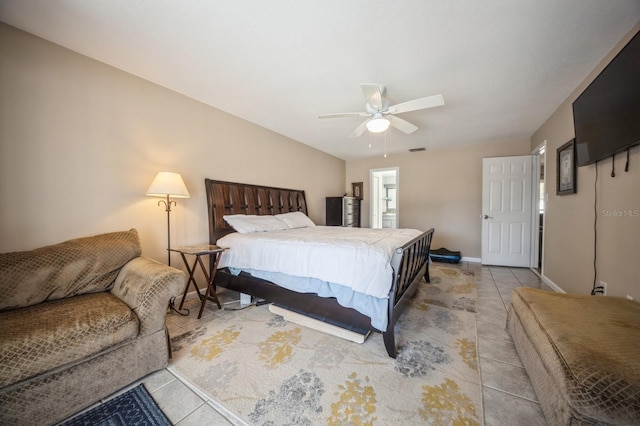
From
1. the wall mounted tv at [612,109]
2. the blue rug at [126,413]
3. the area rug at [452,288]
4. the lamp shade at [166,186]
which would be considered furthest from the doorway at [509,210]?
the blue rug at [126,413]

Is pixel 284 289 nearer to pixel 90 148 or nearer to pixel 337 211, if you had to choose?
pixel 90 148

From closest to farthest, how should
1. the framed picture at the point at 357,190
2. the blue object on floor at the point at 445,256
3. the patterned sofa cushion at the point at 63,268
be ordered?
the patterned sofa cushion at the point at 63,268 → the blue object on floor at the point at 445,256 → the framed picture at the point at 357,190

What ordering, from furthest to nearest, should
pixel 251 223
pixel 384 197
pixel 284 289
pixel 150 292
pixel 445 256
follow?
pixel 384 197
pixel 445 256
pixel 251 223
pixel 284 289
pixel 150 292

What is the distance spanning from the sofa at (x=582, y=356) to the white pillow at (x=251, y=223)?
8.84 ft

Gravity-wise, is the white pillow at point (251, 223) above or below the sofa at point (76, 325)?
above

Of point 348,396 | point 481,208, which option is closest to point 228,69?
point 348,396

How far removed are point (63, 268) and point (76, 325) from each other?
658 millimetres

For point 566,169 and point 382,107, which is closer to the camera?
point 382,107

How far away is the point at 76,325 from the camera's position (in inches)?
49.9

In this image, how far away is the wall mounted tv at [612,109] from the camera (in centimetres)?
151

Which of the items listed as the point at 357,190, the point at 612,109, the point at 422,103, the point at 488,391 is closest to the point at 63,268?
the point at 488,391

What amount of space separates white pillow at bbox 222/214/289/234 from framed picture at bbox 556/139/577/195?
3523 millimetres

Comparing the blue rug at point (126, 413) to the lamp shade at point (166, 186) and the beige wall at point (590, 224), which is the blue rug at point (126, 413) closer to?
the lamp shade at point (166, 186)

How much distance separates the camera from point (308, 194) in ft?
16.0
